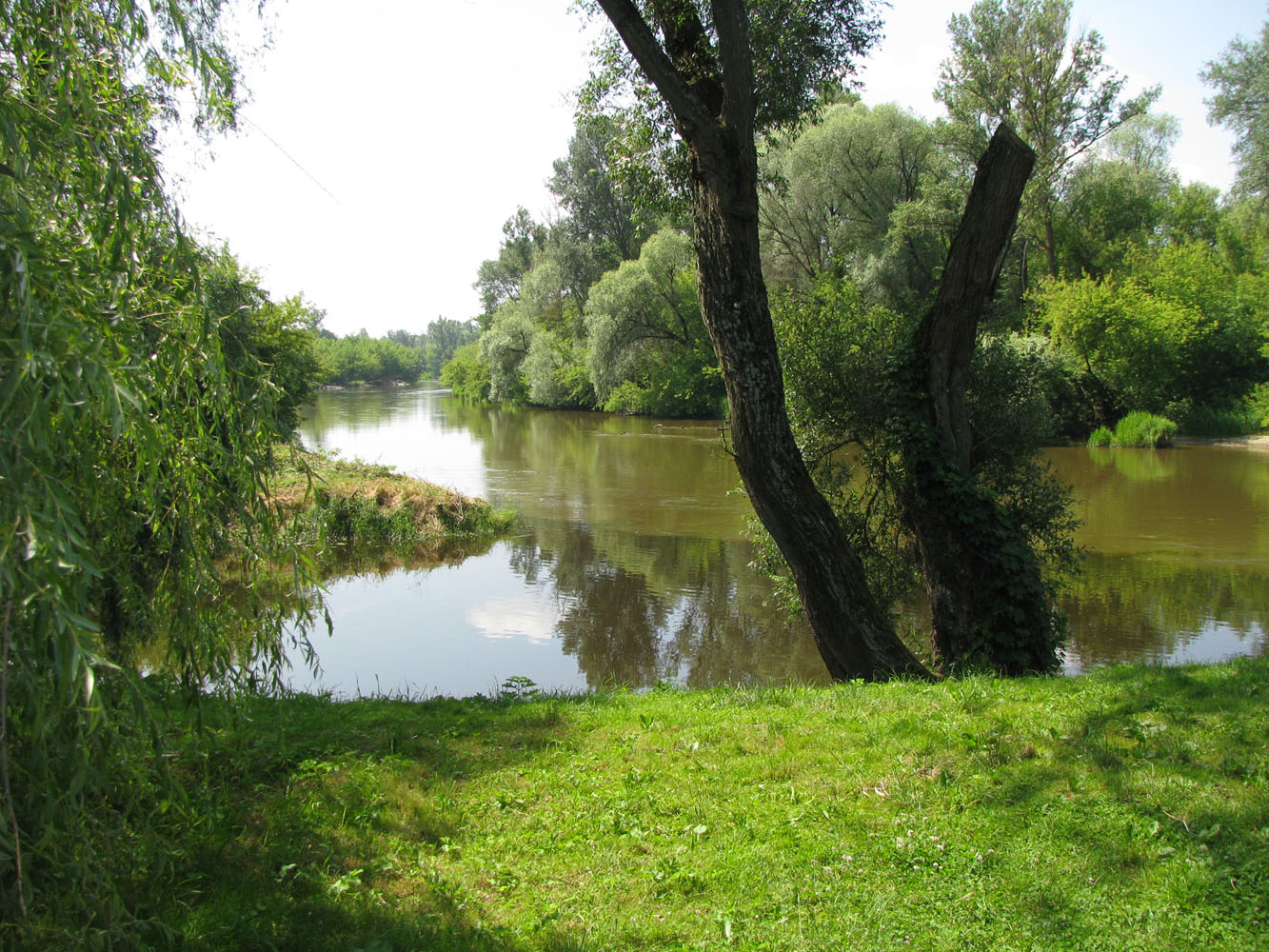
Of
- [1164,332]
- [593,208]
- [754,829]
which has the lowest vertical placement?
[754,829]

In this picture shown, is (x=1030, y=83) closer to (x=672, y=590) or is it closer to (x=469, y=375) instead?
(x=672, y=590)

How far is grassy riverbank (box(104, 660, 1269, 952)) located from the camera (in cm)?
332

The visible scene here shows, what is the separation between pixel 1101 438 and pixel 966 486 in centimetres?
2679

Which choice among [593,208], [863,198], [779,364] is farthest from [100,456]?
[593,208]

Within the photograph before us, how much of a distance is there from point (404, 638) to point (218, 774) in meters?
7.47

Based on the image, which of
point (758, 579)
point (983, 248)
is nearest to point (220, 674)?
point (983, 248)

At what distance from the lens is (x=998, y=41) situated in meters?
31.4

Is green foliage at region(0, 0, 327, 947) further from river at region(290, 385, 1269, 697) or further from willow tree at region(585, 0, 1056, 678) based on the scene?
willow tree at region(585, 0, 1056, 678)

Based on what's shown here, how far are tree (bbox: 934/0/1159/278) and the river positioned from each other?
43.6 ft

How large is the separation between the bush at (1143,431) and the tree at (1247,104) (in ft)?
26.5

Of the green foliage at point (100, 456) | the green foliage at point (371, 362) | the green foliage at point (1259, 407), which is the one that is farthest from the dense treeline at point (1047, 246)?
the green foliage at point (371, 362)

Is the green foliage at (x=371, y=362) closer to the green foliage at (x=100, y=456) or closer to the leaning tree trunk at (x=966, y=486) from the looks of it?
the leaning tree trunk at (x=966, y=486)

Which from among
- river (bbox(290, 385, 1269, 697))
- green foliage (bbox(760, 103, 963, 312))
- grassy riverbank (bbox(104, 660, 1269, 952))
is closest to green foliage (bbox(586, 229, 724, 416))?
green foliage (bbox(760, 103, 963, 312))

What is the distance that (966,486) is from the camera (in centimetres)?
807
